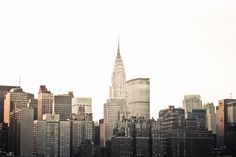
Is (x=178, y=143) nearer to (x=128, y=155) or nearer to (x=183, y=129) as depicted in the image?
(x=183, y=129)

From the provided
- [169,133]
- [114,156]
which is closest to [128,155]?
[114,156]

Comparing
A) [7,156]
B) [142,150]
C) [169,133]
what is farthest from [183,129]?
[7,156]

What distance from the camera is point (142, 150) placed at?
194000 mm

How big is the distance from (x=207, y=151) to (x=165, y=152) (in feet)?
48.7

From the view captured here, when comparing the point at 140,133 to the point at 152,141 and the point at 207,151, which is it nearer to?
the point at 152,141

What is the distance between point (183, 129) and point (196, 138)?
5633 mm

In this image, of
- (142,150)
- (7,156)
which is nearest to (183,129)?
(142,150)

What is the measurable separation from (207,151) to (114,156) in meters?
33.1

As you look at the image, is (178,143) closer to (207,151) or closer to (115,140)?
(207,151)

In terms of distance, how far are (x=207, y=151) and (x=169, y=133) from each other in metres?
14.9

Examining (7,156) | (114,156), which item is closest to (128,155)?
(114,156)

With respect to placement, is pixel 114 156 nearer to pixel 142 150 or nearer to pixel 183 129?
pixel 142 150

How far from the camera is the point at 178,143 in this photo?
647 ft

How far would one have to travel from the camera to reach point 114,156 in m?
192
